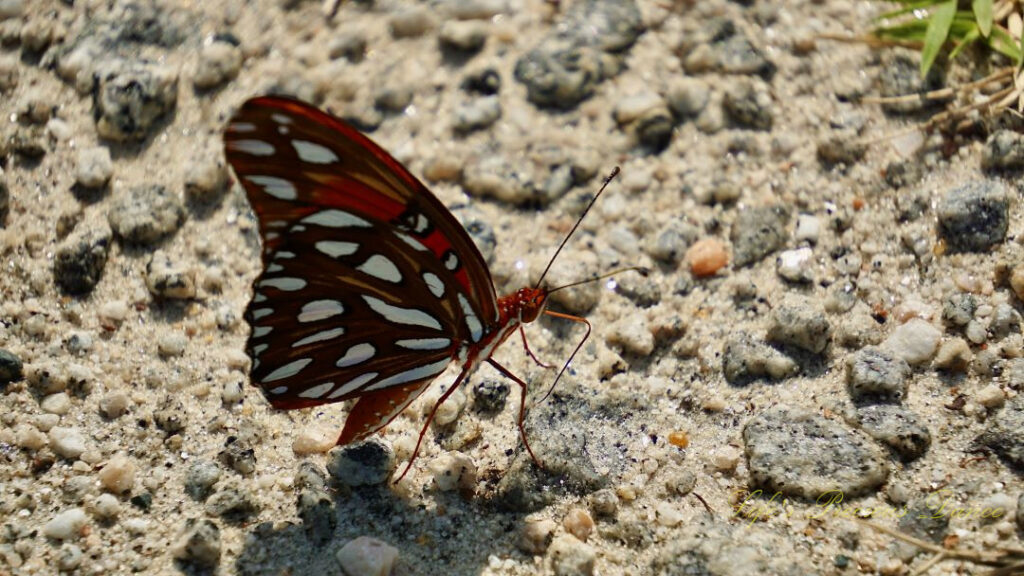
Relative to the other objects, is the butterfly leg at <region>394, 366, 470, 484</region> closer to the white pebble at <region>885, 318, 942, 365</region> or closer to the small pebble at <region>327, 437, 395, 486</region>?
the small pebble at <region>327, 437, 395, 486</region>

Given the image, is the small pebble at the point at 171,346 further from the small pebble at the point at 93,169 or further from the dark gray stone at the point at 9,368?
the small pebble at the point at 93,169

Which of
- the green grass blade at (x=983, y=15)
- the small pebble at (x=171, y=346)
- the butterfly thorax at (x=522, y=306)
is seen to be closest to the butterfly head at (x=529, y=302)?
the butterfly thorax at (x=522, y=306)

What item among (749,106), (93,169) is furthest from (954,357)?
(93,169)

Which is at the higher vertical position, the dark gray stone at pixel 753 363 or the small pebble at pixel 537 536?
the dark gray stone at pixel 753 363

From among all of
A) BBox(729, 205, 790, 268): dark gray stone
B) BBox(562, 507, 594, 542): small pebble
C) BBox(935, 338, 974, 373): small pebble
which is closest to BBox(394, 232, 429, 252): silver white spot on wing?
BBox(562, 507, 594, 542): small pebble

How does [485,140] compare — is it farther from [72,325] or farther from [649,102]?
[72,325]

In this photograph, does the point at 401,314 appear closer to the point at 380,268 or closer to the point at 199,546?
the point at 380,268

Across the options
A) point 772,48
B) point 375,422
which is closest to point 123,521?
point 375,422
